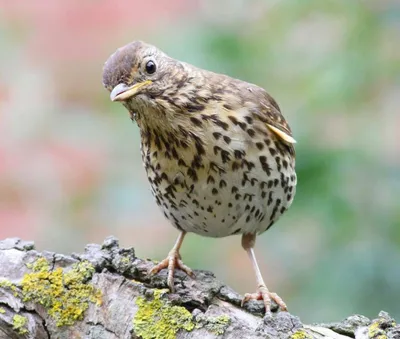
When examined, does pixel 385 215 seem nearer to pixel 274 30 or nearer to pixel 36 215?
pixel 274 30

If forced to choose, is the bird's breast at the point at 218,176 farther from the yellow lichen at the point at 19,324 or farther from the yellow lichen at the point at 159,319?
the yellow lichen at the point at 19,324

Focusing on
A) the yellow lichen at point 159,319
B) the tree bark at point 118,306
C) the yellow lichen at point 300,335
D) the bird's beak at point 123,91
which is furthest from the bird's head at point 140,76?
the yellow lichen at point 300,335

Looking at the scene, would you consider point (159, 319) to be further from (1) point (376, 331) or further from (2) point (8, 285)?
(1) point (376, 331)

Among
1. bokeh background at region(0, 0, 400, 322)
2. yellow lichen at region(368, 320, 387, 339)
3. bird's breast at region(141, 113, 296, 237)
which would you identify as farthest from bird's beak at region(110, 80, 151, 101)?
yellow lichen at region(368, 320, 387, 339)

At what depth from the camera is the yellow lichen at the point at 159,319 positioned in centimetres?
292

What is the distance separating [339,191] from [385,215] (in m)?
0.20

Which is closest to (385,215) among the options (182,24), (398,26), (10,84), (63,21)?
(398,26)

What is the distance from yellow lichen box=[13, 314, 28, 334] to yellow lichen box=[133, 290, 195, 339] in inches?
12.9

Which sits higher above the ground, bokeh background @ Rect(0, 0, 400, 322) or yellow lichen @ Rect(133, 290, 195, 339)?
bokeh background @ Rect(0, 0, 400, 322)

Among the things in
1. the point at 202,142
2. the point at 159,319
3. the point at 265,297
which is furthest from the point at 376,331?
the point at 202,142

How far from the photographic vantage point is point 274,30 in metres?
4.00

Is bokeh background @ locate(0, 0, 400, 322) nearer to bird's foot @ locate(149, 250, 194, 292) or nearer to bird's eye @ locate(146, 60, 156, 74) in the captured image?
bird's foot @ locate(149, 250, 194, 292)

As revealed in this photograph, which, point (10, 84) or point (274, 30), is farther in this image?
point (10, 84)

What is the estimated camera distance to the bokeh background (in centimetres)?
378
